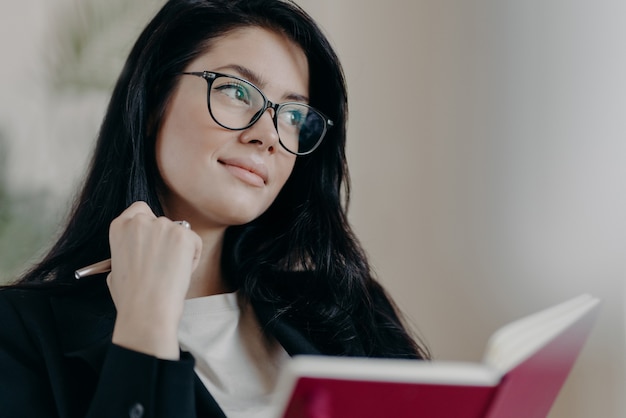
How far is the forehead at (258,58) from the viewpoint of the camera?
4.32 feet

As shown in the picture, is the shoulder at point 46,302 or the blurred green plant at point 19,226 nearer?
the shoulder at point 46,302

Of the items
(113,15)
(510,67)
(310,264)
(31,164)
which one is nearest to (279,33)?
(310,264)

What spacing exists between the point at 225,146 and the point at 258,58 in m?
0.18

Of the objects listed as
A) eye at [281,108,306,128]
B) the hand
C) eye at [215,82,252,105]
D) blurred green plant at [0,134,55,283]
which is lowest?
blurred green plant at [0,134,55,283]

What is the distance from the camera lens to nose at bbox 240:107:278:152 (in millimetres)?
1278

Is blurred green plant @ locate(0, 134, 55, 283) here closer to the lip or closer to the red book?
the lip

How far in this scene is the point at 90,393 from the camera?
1118 millimetres

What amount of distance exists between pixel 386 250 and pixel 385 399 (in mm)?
1512

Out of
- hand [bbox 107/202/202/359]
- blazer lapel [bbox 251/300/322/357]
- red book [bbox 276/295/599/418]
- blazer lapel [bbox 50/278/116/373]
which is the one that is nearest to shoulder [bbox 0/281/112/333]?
blazer lapel [bbox 50/278/116/373]

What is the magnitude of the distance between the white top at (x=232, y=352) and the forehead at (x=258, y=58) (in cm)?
40

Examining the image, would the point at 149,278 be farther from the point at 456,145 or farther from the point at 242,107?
the point at 456,145

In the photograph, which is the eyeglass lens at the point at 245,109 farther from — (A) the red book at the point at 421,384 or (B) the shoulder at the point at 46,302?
(A) the red book at the point at 421,384

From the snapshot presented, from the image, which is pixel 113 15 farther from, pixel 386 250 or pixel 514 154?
pixel 514 154

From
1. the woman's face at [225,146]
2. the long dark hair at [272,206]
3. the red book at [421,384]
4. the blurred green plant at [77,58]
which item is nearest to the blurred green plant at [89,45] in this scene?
the blurred green plant at [77,58]
